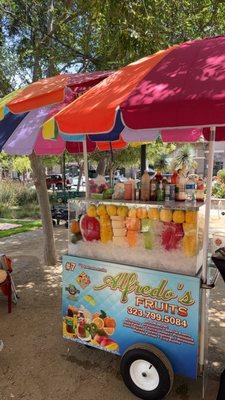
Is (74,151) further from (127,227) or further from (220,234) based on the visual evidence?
(220,234)

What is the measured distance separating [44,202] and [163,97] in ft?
15.4

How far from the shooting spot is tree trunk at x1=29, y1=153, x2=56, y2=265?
655cm

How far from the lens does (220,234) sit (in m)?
3.23

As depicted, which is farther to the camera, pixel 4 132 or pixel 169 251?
pixel 4 132

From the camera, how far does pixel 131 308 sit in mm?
3217

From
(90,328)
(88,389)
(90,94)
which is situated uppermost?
(90,94)

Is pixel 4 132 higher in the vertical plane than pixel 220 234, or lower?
higher

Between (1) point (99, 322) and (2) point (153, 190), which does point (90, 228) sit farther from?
(1) point (99, 322)

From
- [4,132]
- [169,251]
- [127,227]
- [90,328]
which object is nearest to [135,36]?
[4,132]

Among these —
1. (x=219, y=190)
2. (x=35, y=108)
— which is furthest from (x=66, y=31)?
(x=219, y=190)

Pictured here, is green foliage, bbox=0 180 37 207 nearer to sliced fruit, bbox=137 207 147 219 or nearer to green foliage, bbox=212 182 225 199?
green foliage, bbox=212 182 225 199

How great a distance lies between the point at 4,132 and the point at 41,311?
2.54 m

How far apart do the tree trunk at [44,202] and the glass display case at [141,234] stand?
3.04m

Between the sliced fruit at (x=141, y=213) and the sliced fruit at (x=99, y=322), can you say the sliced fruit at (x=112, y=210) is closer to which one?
the sliced fruit at (x=141, y=213)
